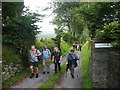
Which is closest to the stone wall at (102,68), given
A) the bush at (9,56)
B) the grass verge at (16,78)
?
the grass verge at (16,78)

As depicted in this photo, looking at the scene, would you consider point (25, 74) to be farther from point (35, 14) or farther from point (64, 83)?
point (35, 14)

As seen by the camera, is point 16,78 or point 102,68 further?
point 16,78

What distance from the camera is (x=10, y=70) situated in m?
6.90

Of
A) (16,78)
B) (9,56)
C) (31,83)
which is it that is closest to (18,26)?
(9,56)

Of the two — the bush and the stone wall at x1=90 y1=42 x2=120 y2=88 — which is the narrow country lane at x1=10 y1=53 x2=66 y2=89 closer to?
the bush

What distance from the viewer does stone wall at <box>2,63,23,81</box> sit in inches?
252

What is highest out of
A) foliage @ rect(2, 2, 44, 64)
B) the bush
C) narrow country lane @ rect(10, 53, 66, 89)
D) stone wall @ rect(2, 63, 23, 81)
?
foliage @ rect(2, 2, 44, 64)

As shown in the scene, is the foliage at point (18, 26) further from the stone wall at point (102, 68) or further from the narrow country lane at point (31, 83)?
the stone wall at point (102, 68)

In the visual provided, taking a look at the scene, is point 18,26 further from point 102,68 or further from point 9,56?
point 102,68

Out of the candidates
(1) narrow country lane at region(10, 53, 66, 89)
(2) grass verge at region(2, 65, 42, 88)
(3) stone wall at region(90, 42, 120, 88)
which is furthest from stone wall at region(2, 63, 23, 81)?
(3) stone wall at region(90, 42, 120, 88)

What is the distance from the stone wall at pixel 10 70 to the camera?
6399 mm

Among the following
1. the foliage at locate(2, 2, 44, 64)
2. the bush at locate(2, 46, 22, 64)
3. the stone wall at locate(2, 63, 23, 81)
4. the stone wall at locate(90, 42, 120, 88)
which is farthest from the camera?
the foliage at locate(2, 2, 44, 64)

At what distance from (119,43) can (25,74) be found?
6362 mm

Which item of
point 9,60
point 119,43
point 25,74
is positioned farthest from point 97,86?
point 9,60
